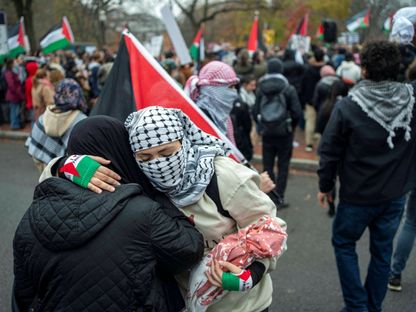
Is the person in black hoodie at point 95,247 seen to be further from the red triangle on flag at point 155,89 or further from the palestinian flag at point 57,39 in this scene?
the palestinian flag at point 57,39

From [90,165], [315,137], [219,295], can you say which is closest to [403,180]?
[219,295]

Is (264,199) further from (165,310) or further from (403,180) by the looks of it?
(403,180)

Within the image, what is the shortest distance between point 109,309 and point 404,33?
2.34 metres

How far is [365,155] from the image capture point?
2926mm

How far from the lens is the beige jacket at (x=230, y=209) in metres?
1.83

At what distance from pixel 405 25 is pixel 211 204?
1797mm

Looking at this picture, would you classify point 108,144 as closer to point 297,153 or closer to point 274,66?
point 274,66

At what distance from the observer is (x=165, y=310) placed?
5.66 ft

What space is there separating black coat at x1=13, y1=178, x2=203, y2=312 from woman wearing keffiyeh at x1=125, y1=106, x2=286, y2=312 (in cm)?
21

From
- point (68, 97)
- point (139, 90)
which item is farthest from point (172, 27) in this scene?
point (139, 90)

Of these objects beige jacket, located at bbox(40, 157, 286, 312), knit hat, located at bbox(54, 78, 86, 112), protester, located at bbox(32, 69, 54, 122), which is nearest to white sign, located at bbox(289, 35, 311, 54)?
protester, located at bbox(32, 69, 54, 122)

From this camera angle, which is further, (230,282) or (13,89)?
(13,89)

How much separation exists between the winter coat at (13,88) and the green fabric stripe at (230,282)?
33.8 ft

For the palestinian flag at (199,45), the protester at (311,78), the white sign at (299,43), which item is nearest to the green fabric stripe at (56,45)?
the palestinian flag at (199,45)
